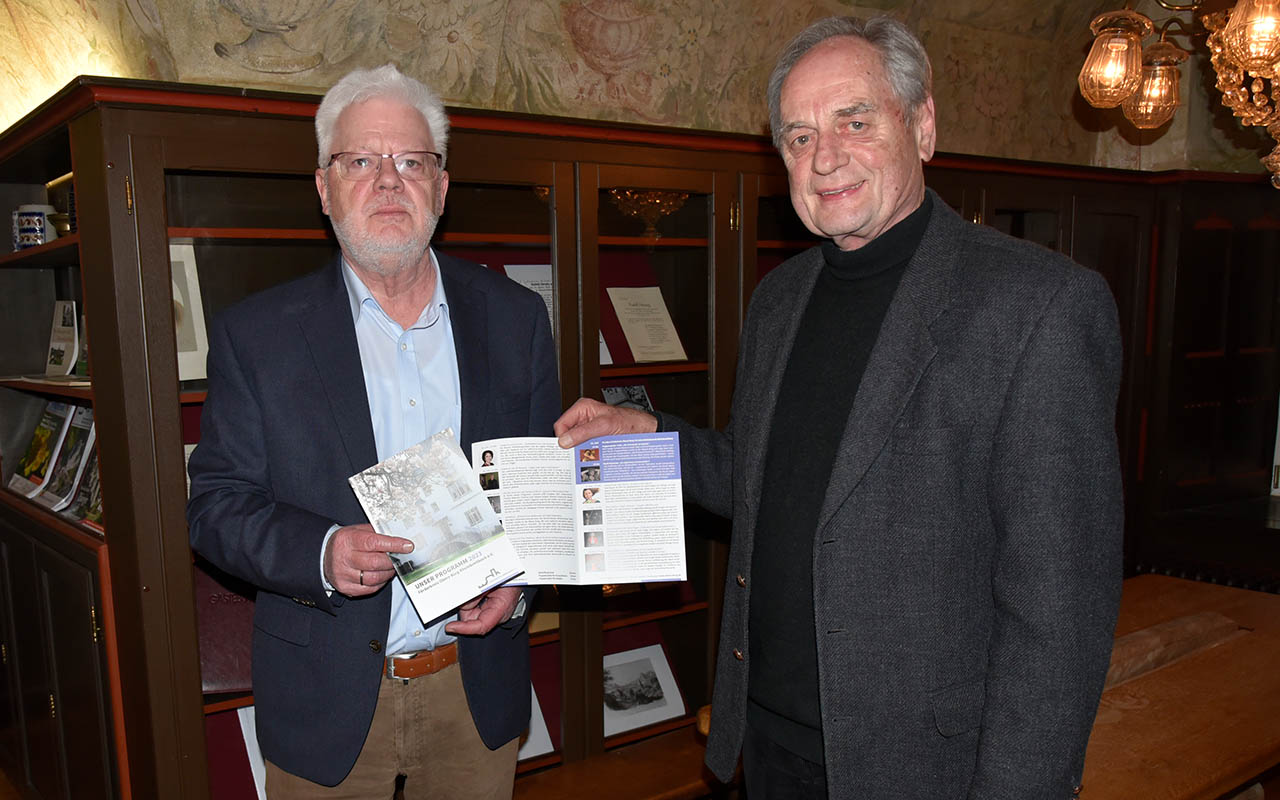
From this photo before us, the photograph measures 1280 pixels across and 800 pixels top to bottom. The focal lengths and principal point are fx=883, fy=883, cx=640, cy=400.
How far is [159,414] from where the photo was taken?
2.31m

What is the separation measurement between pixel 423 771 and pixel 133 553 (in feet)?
3.55

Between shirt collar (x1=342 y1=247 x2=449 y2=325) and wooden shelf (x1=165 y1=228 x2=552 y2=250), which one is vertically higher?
wooden shelf (x1=165 y1=228 x2=552 y2=250)

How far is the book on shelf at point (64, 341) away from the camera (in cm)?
315

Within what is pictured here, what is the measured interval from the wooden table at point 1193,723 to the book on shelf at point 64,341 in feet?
11.1

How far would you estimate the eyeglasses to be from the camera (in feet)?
5.97

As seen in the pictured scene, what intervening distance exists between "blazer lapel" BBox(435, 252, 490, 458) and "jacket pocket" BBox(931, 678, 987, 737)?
989 millimetres

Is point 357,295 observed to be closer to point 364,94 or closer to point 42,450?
point 364,94

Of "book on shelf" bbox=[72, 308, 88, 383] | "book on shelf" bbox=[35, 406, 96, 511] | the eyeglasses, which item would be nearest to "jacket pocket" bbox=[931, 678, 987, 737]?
the eyeglasses

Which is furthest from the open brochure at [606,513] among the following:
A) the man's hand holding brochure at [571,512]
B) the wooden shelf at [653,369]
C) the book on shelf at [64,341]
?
the book on shelf at [64,341]

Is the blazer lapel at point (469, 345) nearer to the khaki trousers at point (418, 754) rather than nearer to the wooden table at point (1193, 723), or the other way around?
the khaki trousers at point (418, 754)

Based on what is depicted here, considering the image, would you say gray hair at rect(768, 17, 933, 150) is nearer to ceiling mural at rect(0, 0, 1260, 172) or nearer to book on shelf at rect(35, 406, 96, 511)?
ceiling mural at rect(0, 0, 1260, 172)

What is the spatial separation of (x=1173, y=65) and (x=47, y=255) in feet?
14.5

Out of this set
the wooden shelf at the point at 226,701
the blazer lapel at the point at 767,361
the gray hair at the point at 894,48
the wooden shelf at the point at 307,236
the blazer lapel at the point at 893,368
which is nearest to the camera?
the blazer lapel at the point at 893,368

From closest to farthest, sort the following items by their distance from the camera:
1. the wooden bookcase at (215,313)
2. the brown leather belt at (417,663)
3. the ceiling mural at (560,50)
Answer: the brown leather belt at (417,663)
the wooden bookcase at (215,313)
the ceiling mural at (560,50)
